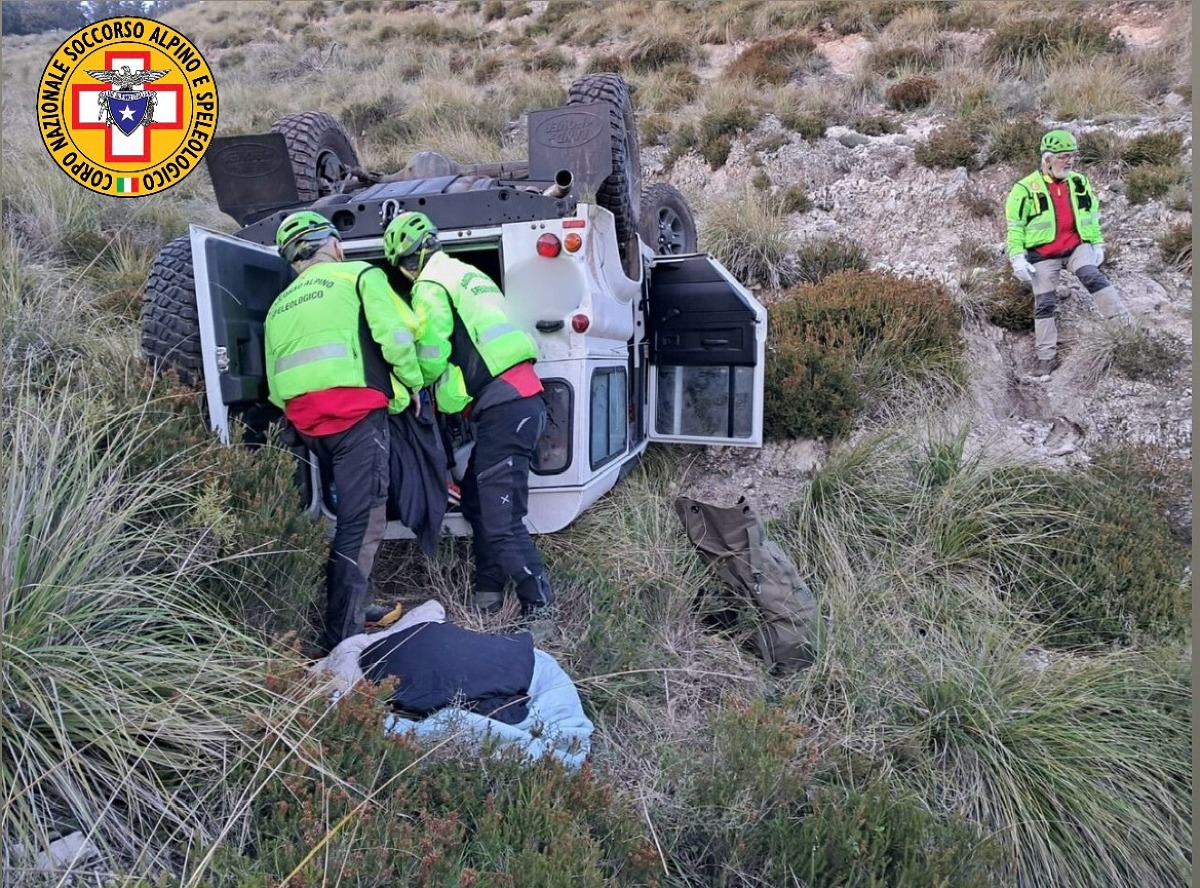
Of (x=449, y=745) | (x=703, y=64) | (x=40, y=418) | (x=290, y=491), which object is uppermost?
(x=703, y=64)

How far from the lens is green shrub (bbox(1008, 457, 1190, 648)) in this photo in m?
3.97

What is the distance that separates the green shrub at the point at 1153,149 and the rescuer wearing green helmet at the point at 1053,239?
6.81 feet

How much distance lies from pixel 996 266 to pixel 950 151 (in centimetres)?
193

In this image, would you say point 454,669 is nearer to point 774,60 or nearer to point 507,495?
point 507,495

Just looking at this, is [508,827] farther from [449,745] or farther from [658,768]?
[658,768]

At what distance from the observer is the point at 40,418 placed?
2836mm

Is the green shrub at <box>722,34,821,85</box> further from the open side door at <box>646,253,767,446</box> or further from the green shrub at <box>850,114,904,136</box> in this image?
the open side door at <box>646,253,767,446</box>

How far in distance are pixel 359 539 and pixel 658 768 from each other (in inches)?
59.4

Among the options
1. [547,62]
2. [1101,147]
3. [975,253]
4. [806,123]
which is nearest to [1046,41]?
[1101,147]

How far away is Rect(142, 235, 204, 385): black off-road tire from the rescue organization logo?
2.06 metres

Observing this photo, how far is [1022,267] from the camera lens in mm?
6766

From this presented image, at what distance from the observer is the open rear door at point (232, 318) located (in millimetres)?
3234

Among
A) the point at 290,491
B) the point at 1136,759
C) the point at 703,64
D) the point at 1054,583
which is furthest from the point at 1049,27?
the point at 290,491

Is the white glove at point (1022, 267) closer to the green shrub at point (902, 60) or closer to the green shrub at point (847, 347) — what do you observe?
the green shrub at point (847, 347)
